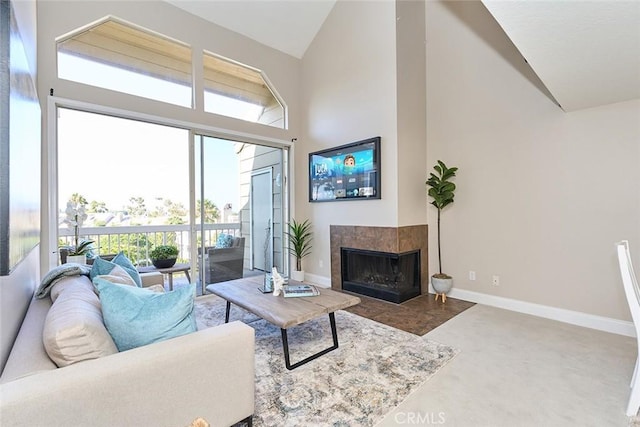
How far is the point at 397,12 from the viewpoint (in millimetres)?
3676

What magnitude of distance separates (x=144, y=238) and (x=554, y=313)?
514 cm

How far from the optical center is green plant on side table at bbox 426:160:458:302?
3.75 metres

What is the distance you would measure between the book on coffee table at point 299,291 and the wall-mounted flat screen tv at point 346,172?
1.69 meters

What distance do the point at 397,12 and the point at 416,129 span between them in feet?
4.79

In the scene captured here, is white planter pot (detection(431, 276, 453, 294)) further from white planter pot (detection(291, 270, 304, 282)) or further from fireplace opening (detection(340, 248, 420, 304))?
white planter pot (detection(291, 270, 304, 282))

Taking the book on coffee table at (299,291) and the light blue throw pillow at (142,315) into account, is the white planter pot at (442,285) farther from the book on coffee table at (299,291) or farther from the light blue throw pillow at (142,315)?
the light blue throw pillow at (142,315)

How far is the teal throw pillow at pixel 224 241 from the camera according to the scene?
4.20m

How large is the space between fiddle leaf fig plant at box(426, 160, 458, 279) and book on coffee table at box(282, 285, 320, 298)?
78.4 inches

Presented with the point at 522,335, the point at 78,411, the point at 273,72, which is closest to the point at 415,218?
the point at 522,335

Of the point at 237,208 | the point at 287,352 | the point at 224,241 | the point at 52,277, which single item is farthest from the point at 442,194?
the point at 52,277

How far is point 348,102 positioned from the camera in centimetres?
427

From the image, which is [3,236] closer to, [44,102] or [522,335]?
[44,102]

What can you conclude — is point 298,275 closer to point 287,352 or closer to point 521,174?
point 287,352

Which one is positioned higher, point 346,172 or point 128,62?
point 128,62
